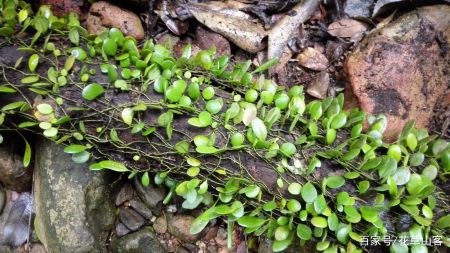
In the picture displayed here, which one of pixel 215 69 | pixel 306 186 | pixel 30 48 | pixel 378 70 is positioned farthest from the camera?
pixel 378 70

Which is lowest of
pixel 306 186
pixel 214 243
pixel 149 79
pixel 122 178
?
pixel 214 243

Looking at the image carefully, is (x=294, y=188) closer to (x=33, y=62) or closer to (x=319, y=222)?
(x=319, y=222)

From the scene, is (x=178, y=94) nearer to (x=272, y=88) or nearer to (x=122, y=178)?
(x=272, y=88)

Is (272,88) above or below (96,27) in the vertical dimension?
above

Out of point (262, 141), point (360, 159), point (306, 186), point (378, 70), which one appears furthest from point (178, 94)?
point (378, 70)

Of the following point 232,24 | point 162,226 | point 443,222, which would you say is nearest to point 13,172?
point 162,226

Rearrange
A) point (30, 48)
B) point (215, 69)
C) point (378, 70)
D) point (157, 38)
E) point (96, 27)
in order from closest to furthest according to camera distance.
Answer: point (30, 48)
point (215, 69)
point (378, 70)
point (96, 27)
point (157, 38)

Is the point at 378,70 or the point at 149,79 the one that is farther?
the point at 378,70
